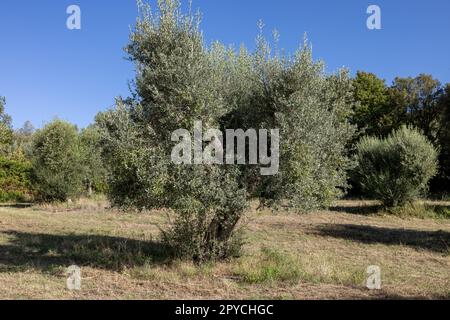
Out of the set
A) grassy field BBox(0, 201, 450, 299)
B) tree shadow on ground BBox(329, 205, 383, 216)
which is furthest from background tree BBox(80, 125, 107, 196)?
tree shadow on ground BBox(329, 205, 383, 216)

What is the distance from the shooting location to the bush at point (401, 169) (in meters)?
23.5

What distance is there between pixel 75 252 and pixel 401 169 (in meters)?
17.5

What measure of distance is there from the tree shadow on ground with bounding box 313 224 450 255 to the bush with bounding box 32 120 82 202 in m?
15.6

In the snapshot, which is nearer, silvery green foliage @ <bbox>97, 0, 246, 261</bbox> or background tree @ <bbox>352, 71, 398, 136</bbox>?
silvery green foliage @ <bbox>97, 0, 246, 261</bbox>

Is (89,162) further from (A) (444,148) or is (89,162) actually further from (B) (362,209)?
(A) (444,148)

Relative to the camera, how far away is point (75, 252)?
41.3 ft

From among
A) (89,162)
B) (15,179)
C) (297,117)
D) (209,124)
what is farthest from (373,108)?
(209,124)

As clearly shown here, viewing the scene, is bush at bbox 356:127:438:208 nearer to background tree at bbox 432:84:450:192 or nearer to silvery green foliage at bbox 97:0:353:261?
background tree at bbox 432:84:450:192

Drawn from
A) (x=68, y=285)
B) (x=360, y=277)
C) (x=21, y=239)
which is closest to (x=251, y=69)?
(x=360, y=277)

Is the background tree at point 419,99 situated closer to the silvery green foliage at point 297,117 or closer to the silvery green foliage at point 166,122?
the silvery green foliage at point 297,117

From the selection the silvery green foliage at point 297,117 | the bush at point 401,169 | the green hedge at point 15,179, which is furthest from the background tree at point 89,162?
the silvery green foliage at point 297,117

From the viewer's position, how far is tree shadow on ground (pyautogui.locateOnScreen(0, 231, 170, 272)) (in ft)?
36.4

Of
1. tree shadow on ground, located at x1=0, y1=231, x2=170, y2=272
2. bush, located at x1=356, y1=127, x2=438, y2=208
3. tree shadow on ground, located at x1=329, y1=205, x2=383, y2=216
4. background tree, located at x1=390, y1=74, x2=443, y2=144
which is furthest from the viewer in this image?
background tree, located at x1=390, y1=74, x2=443, y2=144

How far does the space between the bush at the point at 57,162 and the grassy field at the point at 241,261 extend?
5862mm
